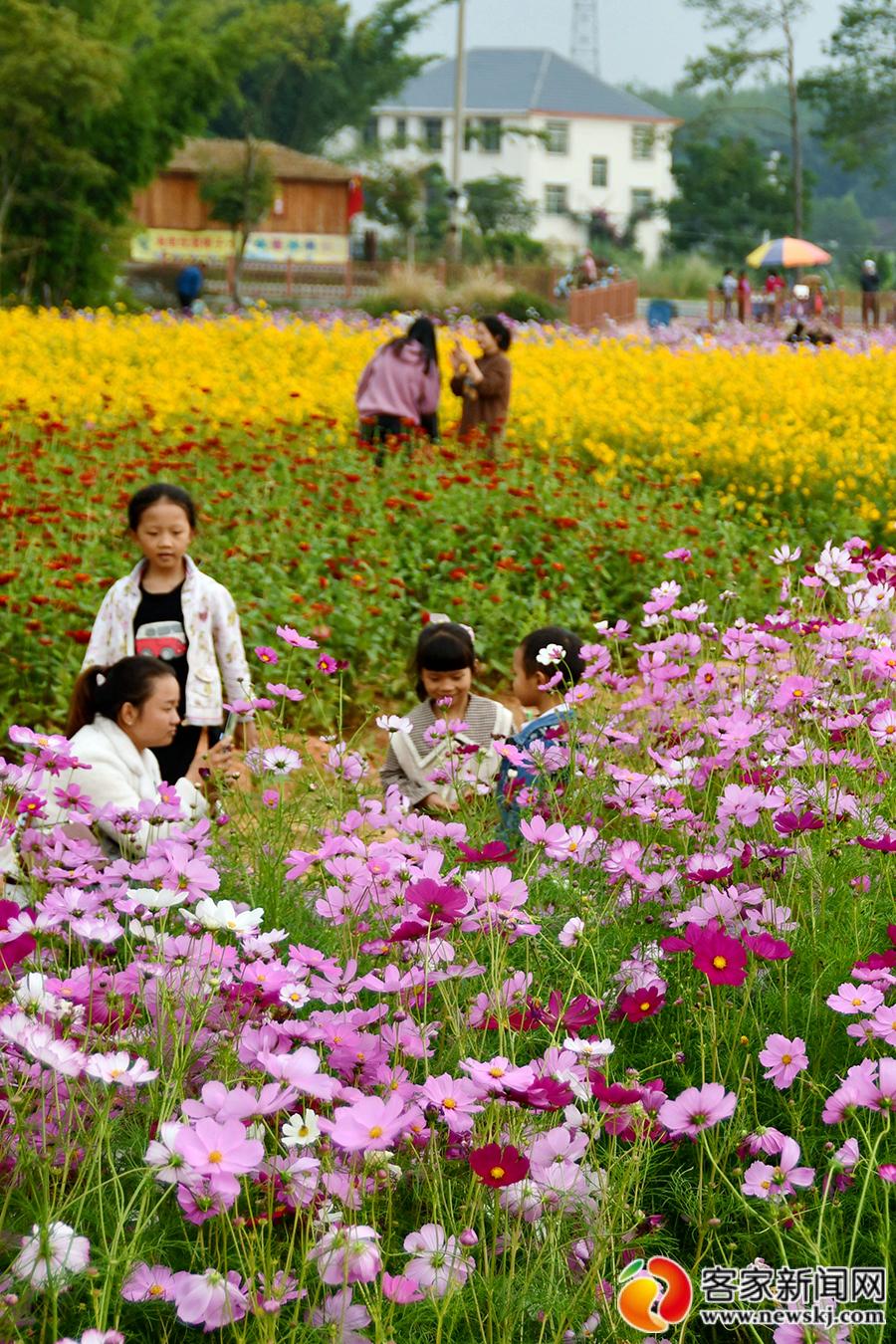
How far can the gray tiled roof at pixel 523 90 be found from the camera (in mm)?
68938

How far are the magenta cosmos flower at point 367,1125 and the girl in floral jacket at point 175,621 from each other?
10.3ft

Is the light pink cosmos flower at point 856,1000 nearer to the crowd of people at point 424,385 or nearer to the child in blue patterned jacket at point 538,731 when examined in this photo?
the child in blue patterned jacket at point 538,731

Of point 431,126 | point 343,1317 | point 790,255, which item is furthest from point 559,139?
point 343,1317

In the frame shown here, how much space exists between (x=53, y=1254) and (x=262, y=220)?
44016 millimetres

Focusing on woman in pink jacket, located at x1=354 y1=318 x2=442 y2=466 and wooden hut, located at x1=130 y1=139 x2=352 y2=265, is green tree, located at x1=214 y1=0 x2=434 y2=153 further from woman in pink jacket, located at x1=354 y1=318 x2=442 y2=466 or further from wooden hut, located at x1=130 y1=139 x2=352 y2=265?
woman in pink jacket, located at x1=354 y1=318 x2=442 y2=466

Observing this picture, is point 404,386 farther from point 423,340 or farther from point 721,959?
point 721,959

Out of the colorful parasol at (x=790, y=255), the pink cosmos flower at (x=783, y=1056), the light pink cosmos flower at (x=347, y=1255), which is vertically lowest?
the light pink cosmos flower at (x=347, y=1255)

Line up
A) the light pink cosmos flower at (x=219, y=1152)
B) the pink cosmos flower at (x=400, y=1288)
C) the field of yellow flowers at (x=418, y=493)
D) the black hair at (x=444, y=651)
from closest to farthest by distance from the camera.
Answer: the light pink cosmos flower at (x=219, y=1152), the pink cosmos flower at (x=400, y=1288), the black hair at (x=444, y=651), the field of yellow flowers at (x=418, y=493)

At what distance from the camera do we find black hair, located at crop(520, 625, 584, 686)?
3.89 m

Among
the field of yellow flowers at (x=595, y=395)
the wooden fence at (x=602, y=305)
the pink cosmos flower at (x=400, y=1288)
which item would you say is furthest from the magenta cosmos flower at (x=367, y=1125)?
the wooden fence at (x=602, y=305)

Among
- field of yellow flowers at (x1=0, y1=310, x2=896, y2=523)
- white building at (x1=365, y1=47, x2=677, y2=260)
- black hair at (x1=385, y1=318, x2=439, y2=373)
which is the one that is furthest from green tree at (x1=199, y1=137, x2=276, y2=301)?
black hair at (x1=385, y1=318, x2=439, y2=373)

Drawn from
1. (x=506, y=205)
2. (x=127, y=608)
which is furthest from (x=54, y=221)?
(x=506, y=205)

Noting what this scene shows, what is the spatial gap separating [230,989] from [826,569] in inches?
68.3

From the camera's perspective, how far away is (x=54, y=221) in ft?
82.4
